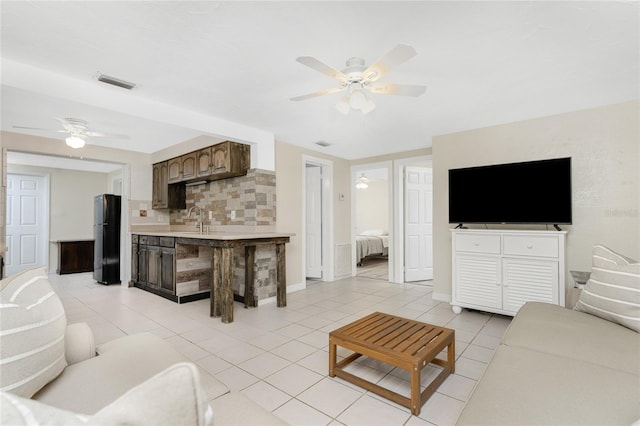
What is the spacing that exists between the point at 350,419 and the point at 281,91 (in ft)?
8.69

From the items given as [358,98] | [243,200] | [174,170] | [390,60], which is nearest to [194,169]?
[174,170]

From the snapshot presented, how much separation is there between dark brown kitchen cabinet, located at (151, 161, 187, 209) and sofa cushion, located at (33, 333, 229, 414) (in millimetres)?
4204

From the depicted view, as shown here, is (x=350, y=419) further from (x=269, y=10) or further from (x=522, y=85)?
(x=522, y=85)

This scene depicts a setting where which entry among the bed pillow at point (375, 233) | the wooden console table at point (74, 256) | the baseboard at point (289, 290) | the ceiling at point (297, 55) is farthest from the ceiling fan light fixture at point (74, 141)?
the bed pillow at point (375, 233)

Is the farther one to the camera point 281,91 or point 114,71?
point 281,91

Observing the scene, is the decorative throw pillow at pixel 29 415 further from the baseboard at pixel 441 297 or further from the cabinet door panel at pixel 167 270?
the baseboard at pixel 441 297

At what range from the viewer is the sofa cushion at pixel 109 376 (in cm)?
106

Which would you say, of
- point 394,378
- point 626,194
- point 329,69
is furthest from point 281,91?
point 626,194

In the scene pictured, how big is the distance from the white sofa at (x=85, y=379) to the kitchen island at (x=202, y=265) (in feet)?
6.21

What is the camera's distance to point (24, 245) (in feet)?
21.4

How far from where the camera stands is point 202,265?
450 centimetres

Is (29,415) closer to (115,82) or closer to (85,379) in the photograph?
(85,379)

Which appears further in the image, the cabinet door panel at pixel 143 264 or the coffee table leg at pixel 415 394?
the cabinet door panel at pixel 143 264

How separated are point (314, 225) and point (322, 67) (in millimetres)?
3981
